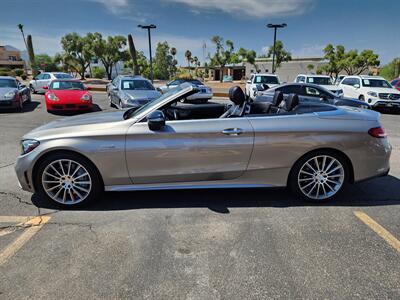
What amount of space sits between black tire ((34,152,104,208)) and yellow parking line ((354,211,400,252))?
124 inches

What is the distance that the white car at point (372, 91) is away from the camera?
13.1 metres

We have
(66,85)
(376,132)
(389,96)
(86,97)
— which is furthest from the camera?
(389,96)

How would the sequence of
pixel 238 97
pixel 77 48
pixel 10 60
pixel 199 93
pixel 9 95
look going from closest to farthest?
pixel 238 97, pixel 199 93, pixel 9 95, pixel 77 48, pixel 10 60

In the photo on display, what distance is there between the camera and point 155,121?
321cm

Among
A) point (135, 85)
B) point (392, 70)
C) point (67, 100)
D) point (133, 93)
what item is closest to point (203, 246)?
point (133, 93)

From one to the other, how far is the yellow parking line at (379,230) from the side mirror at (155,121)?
258cm

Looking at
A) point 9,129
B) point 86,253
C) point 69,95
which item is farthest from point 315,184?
point 69,95

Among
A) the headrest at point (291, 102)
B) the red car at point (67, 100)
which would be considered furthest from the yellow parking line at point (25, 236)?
the red car at point (67, 100)

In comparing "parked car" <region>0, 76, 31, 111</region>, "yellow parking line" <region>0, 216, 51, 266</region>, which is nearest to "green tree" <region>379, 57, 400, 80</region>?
"parked car" <region>0, 76, 31, 111</region>

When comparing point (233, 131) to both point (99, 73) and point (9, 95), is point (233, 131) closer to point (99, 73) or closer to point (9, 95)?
point (9, 95)

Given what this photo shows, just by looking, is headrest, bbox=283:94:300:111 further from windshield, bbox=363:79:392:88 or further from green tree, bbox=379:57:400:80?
green tree, bbox=379:57:400:80

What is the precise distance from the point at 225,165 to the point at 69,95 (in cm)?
902

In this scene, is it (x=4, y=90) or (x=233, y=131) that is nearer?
(x=233, y=131)

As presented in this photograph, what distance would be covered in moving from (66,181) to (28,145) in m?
0.61
